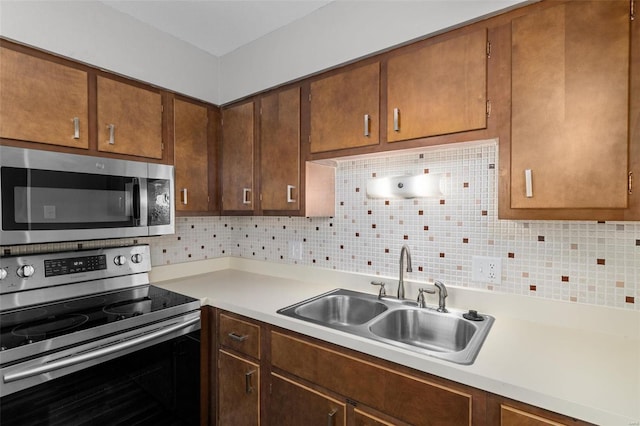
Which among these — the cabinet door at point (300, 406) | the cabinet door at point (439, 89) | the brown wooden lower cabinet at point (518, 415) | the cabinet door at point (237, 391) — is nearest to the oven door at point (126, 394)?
the cabinet door at point (237, 391)

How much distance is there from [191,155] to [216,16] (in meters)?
0.83

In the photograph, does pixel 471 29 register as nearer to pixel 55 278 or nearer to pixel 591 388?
pixel 591 388

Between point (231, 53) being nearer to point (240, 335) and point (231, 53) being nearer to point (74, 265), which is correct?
point (74, 265)

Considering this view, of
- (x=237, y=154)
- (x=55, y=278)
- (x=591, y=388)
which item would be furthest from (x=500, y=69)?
(x=55, y=278)

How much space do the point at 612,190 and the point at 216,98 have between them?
218cm

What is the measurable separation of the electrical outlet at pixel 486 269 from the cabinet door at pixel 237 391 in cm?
114

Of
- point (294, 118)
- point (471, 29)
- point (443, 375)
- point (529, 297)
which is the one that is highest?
point (471, 29)

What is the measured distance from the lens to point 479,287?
149 centimetres

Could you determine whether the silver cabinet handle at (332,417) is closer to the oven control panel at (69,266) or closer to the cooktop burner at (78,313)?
the cooktop burner at (78,313)

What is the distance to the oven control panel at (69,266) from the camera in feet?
4.85

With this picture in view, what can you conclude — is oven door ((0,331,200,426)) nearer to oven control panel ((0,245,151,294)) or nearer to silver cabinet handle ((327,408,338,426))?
oven control panel ((0,245,151,294))

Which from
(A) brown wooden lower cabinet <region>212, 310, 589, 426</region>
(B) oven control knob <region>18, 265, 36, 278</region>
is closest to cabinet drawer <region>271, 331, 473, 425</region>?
(A) brown wooden lower cabinet <region>212, 310, 589, 426</region>

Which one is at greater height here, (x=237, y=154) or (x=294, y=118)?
(x=294, y=118)

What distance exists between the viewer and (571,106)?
105 cm
